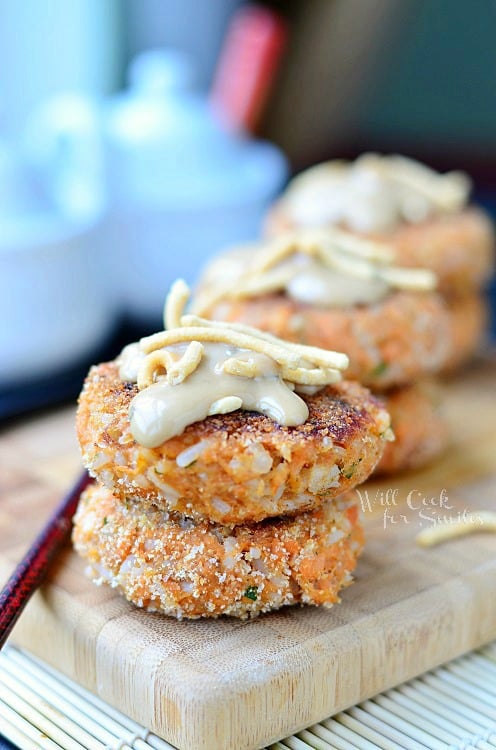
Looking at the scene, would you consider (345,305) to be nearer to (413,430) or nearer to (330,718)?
(413,430)

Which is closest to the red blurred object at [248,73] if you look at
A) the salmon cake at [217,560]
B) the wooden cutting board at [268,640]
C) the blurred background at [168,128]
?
the blurred background at [168,128]

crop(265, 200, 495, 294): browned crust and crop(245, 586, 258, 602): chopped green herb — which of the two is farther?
crop(265, 200, 495, 294): browned crust

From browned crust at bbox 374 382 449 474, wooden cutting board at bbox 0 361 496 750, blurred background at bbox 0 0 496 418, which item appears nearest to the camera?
wooden cutting board at bbox 0 361 496 750

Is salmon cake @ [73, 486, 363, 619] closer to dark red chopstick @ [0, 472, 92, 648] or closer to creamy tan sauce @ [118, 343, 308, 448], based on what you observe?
dark red chopstick @ [0, 472, 92, 648]

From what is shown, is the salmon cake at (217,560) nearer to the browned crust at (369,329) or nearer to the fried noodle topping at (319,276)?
the browned crust at (369,329)

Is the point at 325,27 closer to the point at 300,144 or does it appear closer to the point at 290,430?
the point at 300,144

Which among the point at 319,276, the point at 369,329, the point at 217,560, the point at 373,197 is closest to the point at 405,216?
the point at 373,197

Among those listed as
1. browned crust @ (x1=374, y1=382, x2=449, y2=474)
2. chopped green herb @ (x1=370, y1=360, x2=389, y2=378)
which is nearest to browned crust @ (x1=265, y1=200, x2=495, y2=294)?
browned crust @ (x1=374, y1=382, x2=449, y2=474)
